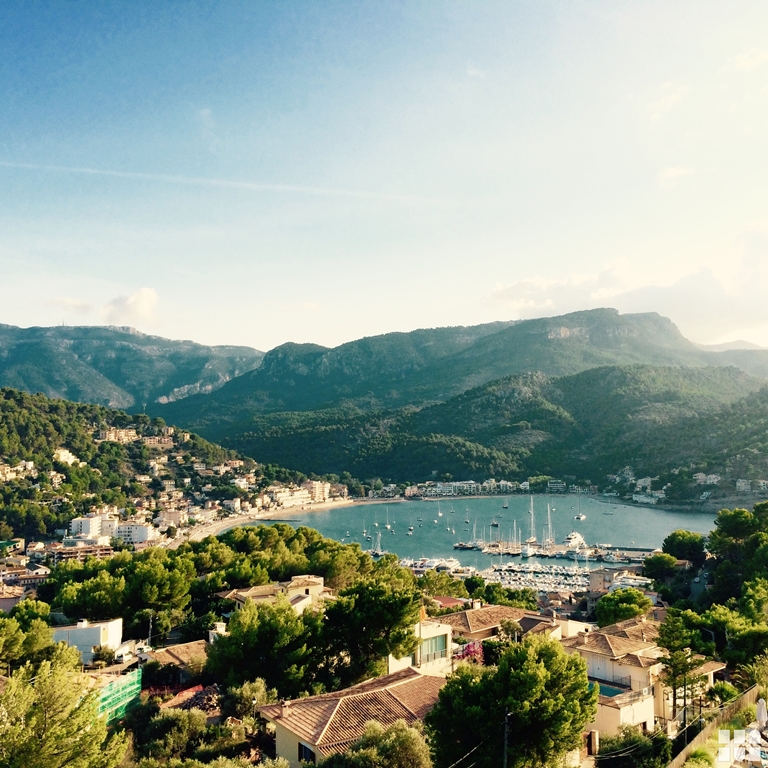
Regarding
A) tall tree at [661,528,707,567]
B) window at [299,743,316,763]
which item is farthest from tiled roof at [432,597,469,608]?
tall tree at [661,528,707,567]

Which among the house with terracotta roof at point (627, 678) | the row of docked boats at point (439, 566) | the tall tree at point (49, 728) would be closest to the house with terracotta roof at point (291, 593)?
the house with terracotta roof at point (627, 678)

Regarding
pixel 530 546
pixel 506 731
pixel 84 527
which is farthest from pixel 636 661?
pixel 84 527

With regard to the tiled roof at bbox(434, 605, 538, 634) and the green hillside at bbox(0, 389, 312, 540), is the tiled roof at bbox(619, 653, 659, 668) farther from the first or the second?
the green hillside at bbox(0, 389, 312, 540)

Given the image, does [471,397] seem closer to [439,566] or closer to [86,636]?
[439,566]

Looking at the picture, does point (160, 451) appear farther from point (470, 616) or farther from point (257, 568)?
point (470, 616)

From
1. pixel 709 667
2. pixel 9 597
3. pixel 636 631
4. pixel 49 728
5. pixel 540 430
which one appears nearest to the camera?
pixel 49 728

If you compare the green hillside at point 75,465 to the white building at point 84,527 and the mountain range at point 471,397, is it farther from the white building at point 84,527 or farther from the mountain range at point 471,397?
the mountain range at point 471,397

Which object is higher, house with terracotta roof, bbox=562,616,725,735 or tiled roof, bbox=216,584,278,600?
house with terracotta roof, bbox=562,616,725,735
